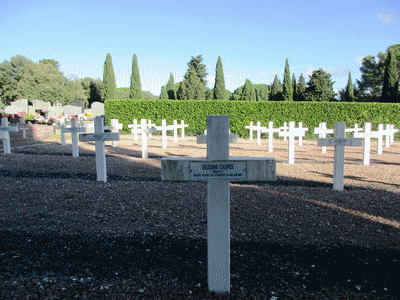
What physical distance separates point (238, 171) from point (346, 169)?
7.39 m

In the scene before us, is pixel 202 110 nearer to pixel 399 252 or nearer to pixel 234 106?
pixel 234 106

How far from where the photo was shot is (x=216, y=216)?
2389mm

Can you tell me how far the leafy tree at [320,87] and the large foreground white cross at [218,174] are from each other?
3246 centimetres

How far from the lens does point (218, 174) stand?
2346 millimetres

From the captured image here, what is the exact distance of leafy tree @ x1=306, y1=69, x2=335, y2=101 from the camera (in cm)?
3188

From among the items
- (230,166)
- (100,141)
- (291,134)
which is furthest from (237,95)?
(230,166)

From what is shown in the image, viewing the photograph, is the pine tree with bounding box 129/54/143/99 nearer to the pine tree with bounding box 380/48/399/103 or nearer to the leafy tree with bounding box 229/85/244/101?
the leafy tree with bounding box 229/85/244/101

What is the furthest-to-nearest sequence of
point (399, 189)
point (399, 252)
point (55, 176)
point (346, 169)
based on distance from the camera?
point (346, 169) < point (55, 176) < point (399, 189) < point (399, 252)

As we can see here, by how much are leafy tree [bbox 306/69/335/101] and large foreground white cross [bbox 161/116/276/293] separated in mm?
32464

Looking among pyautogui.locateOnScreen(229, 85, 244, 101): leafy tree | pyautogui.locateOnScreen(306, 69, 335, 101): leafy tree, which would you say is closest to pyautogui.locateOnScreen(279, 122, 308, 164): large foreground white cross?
pyautogui.locateOnScreen(306, 69, 335, 101): leafy tree

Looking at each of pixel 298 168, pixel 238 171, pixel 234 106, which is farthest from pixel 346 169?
pixel 234 106

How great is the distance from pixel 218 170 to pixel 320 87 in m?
32.9

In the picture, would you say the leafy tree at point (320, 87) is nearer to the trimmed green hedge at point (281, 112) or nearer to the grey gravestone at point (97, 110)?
the trimmed green hedge at point (281, 112)

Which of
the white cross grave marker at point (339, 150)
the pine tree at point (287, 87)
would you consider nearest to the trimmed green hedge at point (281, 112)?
the pine tree at point (287, 87)
